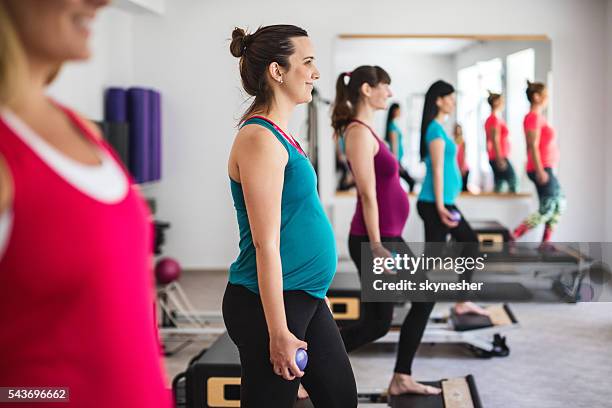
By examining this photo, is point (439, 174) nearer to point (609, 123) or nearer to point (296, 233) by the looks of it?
point (296, 233)

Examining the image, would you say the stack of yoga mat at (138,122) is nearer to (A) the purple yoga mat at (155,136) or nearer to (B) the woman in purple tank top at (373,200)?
(A) the purple yoga mat at (155,136)

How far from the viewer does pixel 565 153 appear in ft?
23.6

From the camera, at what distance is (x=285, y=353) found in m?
1.71

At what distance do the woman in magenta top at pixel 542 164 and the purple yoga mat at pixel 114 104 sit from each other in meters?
3.21

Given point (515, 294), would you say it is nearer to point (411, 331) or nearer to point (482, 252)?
point (482, 252)

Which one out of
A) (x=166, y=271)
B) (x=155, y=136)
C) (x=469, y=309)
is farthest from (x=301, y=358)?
(x=155, y=136)

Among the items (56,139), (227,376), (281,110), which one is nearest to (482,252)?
(227,376)

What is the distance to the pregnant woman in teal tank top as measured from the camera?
1692 millimetres

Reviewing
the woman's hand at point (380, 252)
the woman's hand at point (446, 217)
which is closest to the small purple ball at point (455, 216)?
the woman's hand at point (446, 217)

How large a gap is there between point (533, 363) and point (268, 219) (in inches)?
118

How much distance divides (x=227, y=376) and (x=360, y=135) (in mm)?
1026

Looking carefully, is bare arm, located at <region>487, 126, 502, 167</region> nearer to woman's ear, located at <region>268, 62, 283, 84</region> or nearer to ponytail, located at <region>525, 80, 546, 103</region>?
ponytail, located at <region>525, 80, 546, 103</region>
